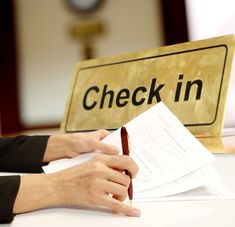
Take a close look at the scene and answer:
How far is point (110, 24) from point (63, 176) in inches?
110

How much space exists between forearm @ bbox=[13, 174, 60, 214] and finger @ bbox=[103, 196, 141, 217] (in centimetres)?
9

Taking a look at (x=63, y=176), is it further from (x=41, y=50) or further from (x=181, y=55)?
(x=41, y=50)

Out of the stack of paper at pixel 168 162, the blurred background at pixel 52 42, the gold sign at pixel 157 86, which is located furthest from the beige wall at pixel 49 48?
the stack of paper at pixel 168 162

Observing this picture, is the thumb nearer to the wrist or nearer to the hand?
the hand

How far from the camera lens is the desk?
46 centimetres

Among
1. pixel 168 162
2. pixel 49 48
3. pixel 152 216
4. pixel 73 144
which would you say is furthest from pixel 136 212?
pixel 49 48

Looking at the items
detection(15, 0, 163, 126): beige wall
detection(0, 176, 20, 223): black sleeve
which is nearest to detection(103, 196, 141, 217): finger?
detection(0, 176, 20, 223): black sleeve

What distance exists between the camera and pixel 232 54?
0.87 metres

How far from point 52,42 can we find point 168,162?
288cm

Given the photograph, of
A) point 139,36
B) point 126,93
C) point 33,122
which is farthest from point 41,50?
point 126,93

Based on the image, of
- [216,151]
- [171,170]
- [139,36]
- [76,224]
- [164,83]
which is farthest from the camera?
[139,36]

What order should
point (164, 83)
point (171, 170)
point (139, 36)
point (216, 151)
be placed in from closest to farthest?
point (171, 170)
point (216, 151)
point (164, 83)
point (139, 36)

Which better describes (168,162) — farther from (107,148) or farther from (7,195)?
(7,195)

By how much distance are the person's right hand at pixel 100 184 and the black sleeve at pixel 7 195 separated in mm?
66
